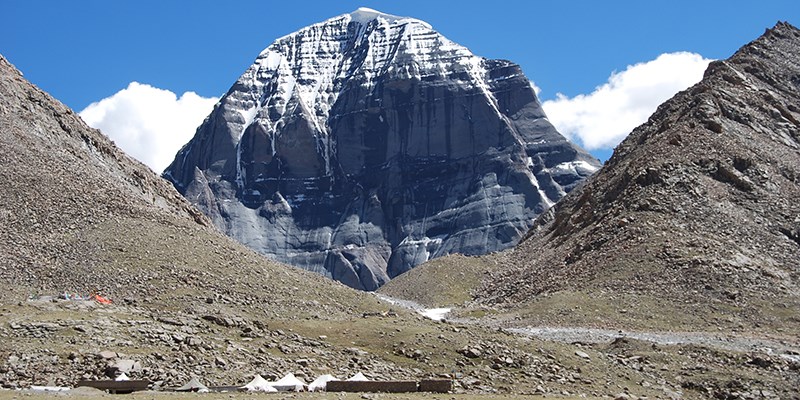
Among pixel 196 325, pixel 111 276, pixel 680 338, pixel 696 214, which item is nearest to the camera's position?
pixel 196 325

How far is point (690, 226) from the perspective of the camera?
431 feet

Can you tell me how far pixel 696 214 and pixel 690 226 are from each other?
3485 mm

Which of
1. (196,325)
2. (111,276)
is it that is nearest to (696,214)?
(111,276)

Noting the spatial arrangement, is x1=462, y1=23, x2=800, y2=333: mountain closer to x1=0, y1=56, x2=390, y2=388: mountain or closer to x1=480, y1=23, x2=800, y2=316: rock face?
x1=480, y1=23, x2=800, y2=316: rock face

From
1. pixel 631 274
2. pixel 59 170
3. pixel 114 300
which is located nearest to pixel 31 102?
pixel 59 170

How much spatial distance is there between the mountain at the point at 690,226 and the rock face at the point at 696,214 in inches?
8.0

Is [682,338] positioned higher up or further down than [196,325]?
higher up

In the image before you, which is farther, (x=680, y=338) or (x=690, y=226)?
(x=690, y=226)

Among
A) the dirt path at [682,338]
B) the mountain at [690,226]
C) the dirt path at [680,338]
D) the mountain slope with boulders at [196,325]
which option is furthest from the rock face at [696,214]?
the mountain slope with boulders at [196,325]

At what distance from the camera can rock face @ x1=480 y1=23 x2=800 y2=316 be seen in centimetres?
11925

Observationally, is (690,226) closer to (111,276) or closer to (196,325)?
(111,276)

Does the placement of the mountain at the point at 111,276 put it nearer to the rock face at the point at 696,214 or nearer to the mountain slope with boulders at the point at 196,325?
the mountain slope with boulders at the point at 196,325

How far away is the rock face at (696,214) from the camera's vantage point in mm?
119250

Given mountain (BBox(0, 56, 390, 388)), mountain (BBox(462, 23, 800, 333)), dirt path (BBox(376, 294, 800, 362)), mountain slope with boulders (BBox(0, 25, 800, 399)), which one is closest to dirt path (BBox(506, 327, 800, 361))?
dirt path (BBox(376, 294, 800, 362))
